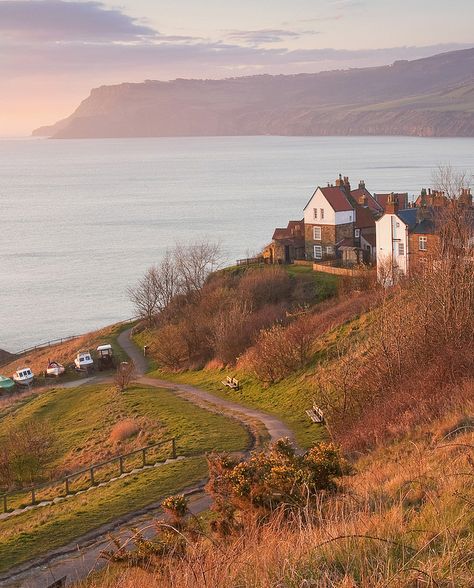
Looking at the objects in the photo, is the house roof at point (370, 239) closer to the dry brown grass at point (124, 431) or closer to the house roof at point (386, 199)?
the house roof at point (386, 199)

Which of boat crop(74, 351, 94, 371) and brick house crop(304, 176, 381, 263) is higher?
brick house crop(304, 176, 381, 263)

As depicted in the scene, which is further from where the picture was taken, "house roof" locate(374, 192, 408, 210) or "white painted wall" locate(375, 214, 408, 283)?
"house roof" locate(374, 192, 408, 210)

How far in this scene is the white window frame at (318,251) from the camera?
65562mm

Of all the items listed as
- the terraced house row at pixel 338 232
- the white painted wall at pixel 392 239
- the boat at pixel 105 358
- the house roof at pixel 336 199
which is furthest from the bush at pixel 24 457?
the house roof at pixel 336 199

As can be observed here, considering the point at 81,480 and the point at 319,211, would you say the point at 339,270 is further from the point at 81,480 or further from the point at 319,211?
the point at 81,480

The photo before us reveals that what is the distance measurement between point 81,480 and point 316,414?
27.6 feet

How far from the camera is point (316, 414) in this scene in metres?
28.4

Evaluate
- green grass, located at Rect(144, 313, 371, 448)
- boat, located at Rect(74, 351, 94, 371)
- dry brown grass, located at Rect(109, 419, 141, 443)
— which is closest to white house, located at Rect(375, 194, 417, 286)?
green grass, located at Rect(144, 313, 371, 448)

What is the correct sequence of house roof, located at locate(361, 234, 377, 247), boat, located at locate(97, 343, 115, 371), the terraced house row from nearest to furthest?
boat, located at locate(97, 343, 115, 371) → the terraced house row → house roof, located at locate(361, 234, 377, 247)

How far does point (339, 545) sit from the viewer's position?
300 inches

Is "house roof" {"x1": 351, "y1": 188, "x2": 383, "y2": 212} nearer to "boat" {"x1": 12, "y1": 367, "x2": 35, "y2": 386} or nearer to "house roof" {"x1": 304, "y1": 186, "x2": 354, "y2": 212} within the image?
"house roof" {"x1": 304, "y1": 186, "x2": 354, "y2": 212}

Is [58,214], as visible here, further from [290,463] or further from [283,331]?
[290,463]

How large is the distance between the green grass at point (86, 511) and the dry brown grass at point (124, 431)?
713cm

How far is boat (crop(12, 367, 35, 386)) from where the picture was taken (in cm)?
5138
